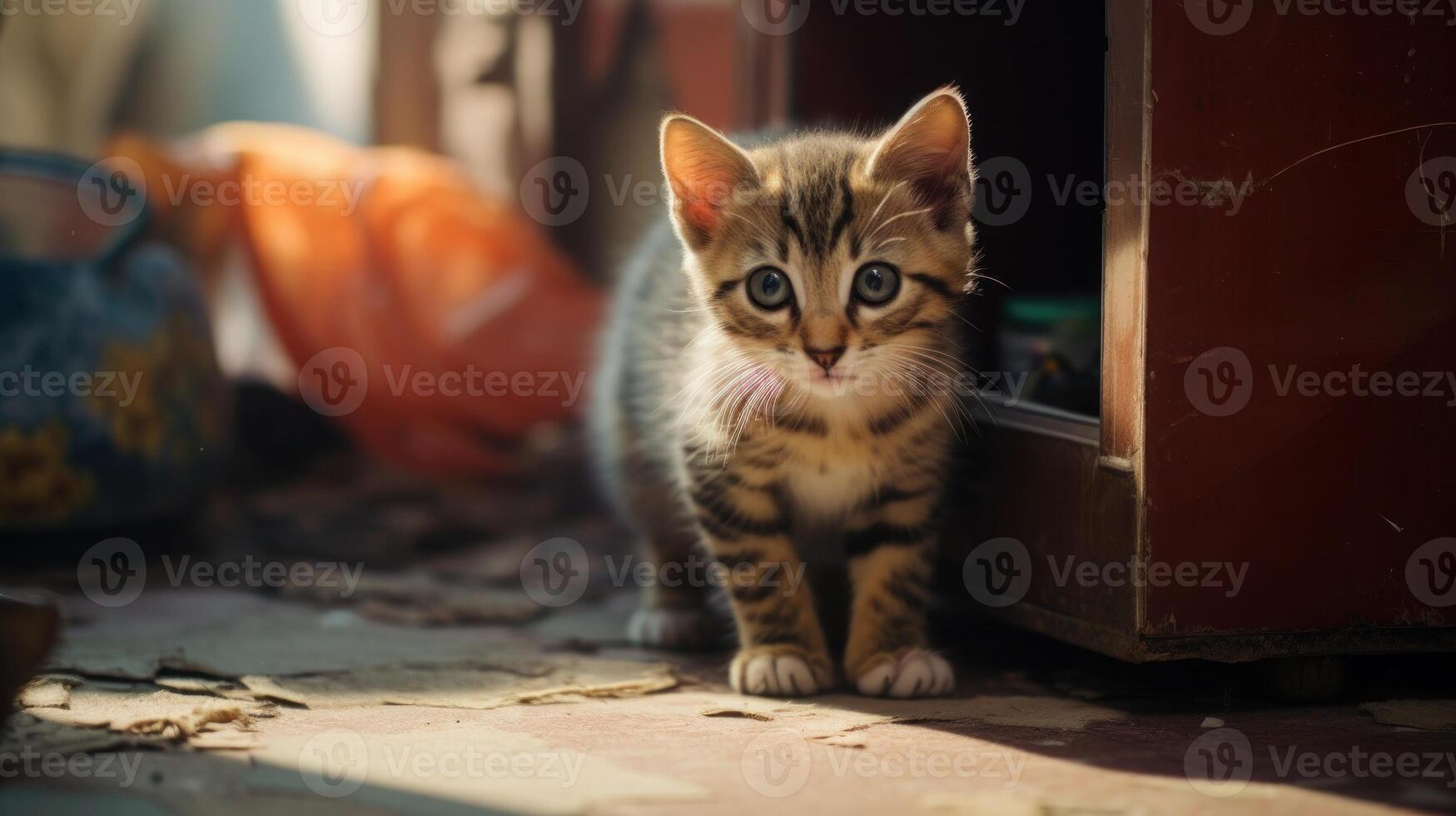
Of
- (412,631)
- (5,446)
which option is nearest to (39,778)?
(412,631)

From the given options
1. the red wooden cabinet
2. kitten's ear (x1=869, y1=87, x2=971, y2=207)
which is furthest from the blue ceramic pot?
the red wooden cabinet

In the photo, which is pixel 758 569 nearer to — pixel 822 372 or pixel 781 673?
pixel 781 673

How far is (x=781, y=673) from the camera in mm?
2010

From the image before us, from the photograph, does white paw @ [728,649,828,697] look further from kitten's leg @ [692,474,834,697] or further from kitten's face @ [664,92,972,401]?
kitten's face @ [664,92,972,401]

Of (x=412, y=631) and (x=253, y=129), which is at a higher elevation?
(x=253, y=129)

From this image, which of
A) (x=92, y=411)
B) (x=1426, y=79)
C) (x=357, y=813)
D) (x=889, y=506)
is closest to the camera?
(x=357, y=813)

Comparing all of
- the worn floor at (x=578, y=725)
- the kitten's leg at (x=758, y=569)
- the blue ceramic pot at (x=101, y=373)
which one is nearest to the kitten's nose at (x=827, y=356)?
the kitten's leg at (x=758, y=569)

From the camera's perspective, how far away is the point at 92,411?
2582 millimetres

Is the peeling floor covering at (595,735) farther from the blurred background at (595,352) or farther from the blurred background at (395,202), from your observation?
the blurred background at (395,202)

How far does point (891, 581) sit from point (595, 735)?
0.57 meters

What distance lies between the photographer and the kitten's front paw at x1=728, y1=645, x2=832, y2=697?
2008 mm

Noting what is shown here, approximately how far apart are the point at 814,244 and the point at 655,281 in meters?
0.61

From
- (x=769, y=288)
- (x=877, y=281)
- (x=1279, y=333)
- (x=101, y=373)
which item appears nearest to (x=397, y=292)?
(x=101, y=373)

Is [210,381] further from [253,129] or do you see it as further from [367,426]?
[253,129]
